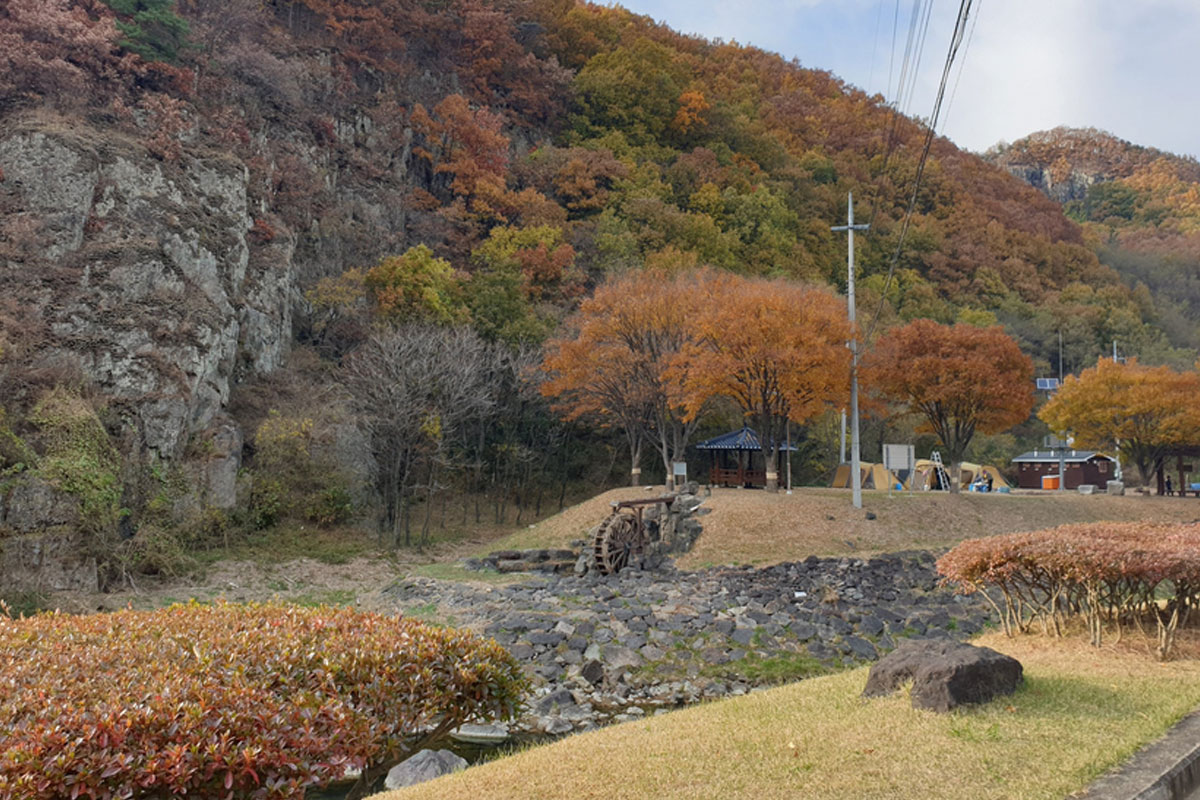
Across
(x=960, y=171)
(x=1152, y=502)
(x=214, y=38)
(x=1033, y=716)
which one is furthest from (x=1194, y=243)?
(x=1033, y=716)

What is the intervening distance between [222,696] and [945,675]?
5446 millimetres

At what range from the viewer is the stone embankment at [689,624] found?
41.8 feet

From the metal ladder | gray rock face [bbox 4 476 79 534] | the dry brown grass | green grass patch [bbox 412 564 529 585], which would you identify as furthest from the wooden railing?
gray rock face [bbox 4 476 79 534]

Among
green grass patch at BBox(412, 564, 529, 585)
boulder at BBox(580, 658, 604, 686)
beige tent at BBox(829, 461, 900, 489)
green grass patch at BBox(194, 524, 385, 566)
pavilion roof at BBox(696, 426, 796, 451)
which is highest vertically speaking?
pavilion roof at BBox(696, 426, 796, 451)

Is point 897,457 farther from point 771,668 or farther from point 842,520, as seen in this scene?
point 771,668

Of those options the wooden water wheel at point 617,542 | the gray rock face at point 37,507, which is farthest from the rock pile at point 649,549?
the gray rock face at point 37,507

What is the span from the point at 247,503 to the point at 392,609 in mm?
7654

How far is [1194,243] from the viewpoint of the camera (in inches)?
2975

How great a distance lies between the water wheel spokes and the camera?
21.7 m

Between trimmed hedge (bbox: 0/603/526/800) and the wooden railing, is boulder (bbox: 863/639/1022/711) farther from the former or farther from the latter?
the wooden railing

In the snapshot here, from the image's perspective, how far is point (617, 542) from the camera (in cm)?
2244

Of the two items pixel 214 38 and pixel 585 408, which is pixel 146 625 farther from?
pixel 214 38

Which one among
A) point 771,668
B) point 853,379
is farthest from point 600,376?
point 771,668

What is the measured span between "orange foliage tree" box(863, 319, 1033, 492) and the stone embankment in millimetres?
6977
